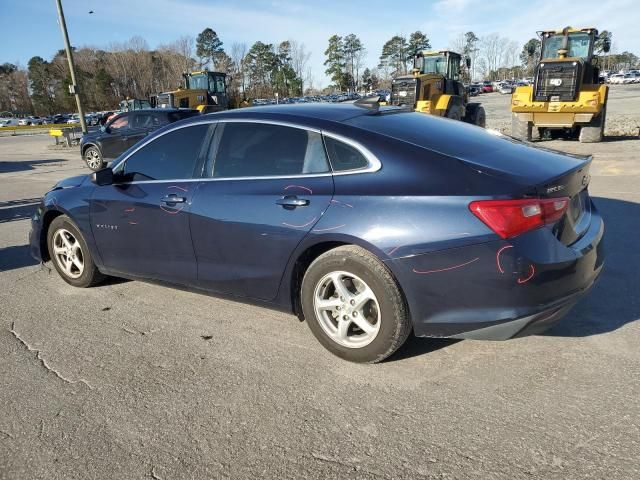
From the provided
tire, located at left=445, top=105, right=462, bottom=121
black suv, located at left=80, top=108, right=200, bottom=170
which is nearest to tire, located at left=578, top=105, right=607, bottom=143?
tire, located at left=445, top=105, right=462, bottom=121

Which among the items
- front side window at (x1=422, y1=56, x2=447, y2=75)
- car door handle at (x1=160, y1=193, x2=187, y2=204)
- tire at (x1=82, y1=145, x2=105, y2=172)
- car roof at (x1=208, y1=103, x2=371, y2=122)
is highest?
front side window at (x1=422, y1=56, x2=447, y2=75)

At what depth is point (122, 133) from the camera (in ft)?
49.6

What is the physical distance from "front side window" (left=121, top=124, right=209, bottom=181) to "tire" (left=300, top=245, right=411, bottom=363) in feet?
4.61

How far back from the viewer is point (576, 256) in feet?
9.08

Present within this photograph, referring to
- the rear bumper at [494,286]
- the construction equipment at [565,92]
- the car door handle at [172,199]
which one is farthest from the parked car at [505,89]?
the rear bumper at [494,286]

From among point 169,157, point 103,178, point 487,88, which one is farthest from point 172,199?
point 487,88

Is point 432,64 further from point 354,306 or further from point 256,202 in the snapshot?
point 354,306

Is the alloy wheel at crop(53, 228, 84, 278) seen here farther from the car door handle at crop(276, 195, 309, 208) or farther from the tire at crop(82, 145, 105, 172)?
the tire at crop(82, 145, 105, 172)

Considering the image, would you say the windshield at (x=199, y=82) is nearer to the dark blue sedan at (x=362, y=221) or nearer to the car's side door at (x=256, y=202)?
the dark blue sedan at (x=362, y=221)

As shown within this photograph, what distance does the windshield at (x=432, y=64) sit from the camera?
61.9 feet

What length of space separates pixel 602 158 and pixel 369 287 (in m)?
10.2

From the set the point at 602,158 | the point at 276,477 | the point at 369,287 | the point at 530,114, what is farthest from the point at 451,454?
the point at 530,114

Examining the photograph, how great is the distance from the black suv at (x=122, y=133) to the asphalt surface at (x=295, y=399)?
11364 mm

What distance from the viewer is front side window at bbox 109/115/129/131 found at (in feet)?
49.9
